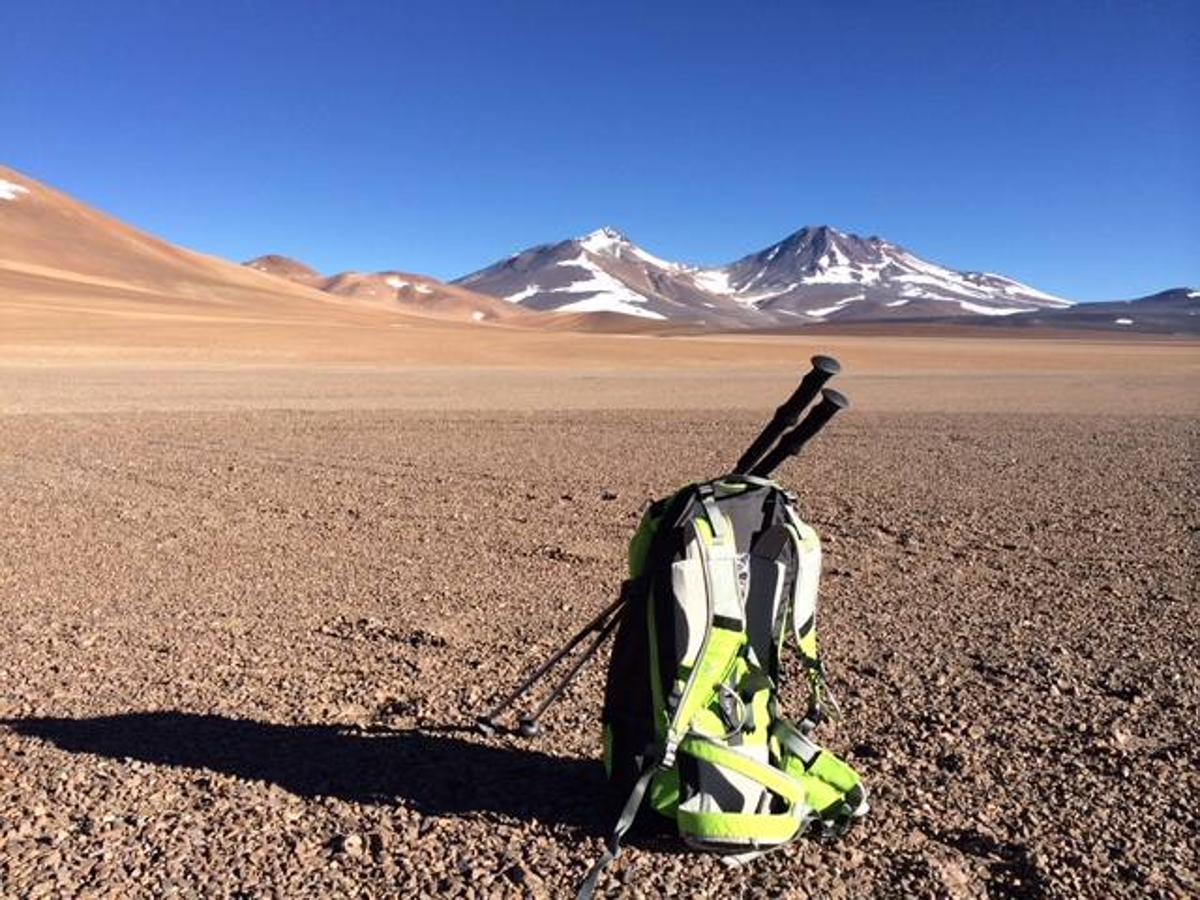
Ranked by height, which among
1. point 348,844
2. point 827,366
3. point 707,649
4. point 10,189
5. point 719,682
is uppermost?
point 10,189

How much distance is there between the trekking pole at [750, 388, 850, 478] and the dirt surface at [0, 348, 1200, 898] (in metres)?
1.33

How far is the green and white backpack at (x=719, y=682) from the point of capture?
3256 millimetres

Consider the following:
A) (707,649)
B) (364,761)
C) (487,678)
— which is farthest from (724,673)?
(487,678)

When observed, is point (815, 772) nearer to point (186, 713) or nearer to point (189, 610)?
point (186, 713)

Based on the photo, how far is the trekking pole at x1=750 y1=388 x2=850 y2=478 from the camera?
3303mm

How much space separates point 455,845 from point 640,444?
12.5m

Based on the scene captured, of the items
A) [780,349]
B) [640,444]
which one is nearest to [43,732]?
[640,444]

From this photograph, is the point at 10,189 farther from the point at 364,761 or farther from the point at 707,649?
the point at 707,649

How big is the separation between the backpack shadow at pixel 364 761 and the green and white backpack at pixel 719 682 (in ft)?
1.22

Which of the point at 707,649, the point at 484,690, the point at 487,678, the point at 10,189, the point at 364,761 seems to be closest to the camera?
the point at 707,649

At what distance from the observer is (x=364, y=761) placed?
4105mm

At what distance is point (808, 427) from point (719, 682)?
2.92ft

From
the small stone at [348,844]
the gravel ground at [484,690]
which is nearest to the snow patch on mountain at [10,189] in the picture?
the gravel ground at [484,690]

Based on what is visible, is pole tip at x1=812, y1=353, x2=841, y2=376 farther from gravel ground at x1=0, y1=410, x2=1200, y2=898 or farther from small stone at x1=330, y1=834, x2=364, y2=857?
small stone at x1=330, y1=834, x2=364, y2=857
